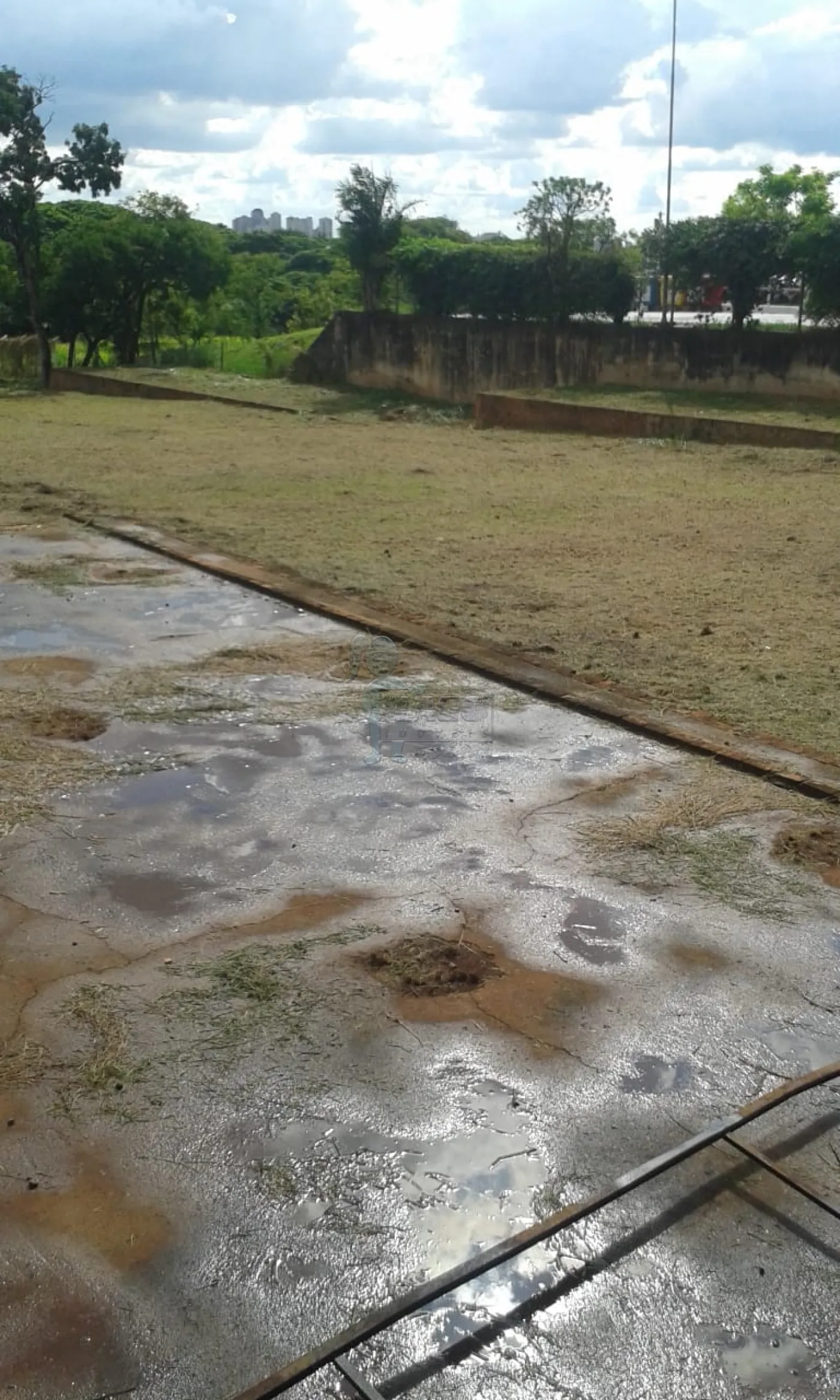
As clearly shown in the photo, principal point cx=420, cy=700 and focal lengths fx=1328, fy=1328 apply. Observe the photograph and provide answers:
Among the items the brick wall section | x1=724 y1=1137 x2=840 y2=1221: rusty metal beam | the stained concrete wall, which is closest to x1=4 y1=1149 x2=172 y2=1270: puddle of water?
x1=724 y1=1137 x2=840 y2=1221: rusty metal beam

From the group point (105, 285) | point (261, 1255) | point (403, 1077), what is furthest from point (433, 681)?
point (105, 285)

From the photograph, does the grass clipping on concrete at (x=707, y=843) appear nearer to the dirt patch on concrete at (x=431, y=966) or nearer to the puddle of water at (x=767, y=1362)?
the dirt patch on concrete at (x=431, y=966)

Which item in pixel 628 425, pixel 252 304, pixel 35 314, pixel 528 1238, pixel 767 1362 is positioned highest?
pixel 252 304

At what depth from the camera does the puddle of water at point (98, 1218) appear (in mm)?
2689

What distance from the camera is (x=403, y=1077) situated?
328cm

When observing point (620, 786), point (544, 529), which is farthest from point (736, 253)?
point (620, 786)

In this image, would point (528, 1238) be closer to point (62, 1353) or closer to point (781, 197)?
point (62, 1353)

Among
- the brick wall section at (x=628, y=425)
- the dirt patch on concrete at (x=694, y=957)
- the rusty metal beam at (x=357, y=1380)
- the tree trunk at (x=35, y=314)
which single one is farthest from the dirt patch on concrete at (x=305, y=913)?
the tree trunk at (x=35, y=314)

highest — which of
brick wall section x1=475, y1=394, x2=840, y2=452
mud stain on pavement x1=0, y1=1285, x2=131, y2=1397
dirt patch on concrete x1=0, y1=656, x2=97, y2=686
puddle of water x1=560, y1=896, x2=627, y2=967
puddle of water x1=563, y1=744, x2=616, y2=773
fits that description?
brick wall section x1=475, y1=394, x2=840, y2=452

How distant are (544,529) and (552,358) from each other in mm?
11826

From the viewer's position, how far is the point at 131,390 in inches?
947

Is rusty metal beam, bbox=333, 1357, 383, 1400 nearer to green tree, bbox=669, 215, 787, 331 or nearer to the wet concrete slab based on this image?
the wet concrete slab

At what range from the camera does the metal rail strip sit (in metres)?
2.32

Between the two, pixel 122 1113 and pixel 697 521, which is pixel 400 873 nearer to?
pixel 122 1113
